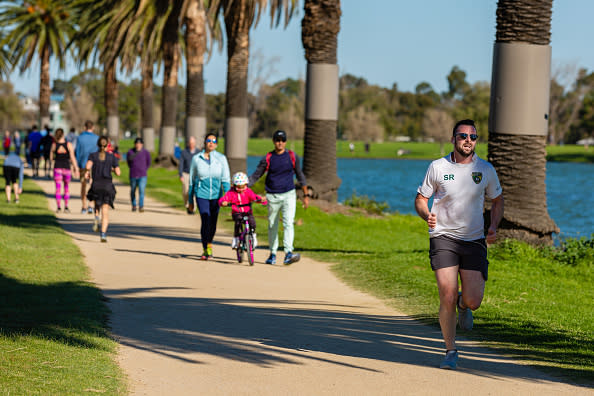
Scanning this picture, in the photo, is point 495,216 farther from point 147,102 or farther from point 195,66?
→ point 147,102

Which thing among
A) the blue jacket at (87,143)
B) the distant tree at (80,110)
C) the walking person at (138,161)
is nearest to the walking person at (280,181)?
the walking person at (138,161)

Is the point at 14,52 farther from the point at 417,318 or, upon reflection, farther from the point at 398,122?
the point at 398,122

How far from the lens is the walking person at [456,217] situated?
6.34m

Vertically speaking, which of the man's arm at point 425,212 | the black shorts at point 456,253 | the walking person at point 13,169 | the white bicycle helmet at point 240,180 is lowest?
the walking person at point 13,169

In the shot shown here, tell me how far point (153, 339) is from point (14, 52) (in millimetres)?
52091

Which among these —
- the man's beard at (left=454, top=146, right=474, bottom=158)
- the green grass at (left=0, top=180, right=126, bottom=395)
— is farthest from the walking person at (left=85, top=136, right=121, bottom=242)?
the man's beard at (left=454, top=146, right=474, bottom=158)

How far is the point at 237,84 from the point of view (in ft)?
75.6

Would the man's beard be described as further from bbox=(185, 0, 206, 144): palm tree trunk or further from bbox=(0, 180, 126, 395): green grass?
bbox=(185, 0, 206, 144): palm tree trunk

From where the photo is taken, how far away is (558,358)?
683cm

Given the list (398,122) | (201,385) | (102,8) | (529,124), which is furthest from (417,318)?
(398,122)

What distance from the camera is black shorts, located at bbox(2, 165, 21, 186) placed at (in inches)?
808

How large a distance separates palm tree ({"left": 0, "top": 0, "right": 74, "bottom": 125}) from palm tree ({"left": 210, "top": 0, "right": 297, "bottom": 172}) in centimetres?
3146

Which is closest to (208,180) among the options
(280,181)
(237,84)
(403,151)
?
(280,181)

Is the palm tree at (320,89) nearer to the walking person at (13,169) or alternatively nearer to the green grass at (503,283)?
the green grass at (503,283)
